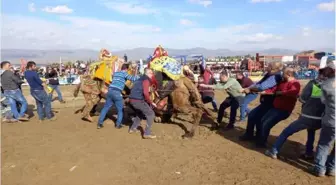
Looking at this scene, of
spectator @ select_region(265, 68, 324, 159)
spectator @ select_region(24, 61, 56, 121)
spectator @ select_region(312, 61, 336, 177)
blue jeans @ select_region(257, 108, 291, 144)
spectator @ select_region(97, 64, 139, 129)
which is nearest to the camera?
spectator @ select_region(312, 61, 336, 177)

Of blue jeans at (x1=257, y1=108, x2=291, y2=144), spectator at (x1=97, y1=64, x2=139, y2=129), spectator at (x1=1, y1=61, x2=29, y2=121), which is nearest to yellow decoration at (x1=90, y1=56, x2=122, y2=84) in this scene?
spectator at (x1=97, y1=64, x2=139, y2=129)

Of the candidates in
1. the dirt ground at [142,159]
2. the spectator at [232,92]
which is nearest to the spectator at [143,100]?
the dirt ground at [142,159]

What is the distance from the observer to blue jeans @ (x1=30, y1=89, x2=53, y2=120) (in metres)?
8.32

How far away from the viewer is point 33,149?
610cm

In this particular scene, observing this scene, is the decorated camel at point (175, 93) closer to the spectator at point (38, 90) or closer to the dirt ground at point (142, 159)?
the dirt ground at point (142, 159)

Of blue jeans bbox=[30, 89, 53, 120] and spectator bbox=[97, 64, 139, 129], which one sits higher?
spectator bbox=[97, 64, 139, 129]

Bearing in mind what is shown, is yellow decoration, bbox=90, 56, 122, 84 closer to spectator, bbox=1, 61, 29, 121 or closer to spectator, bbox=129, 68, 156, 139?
spectator, bbox=129, 68, 156, 139

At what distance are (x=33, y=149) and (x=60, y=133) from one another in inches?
48.2

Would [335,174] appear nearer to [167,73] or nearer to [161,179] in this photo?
[161,179]

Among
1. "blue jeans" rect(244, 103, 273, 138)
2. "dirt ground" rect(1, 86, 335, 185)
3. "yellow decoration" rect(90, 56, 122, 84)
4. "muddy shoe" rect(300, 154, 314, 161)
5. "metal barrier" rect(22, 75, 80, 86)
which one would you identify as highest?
"yellow decoration" rect(90, 56, 122, 84)

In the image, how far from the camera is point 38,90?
27.3 ft

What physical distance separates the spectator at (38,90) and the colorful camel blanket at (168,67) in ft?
9.79

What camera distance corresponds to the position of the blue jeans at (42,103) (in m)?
8.32

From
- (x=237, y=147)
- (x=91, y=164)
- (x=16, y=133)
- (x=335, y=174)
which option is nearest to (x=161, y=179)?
(x=91, y=164)
